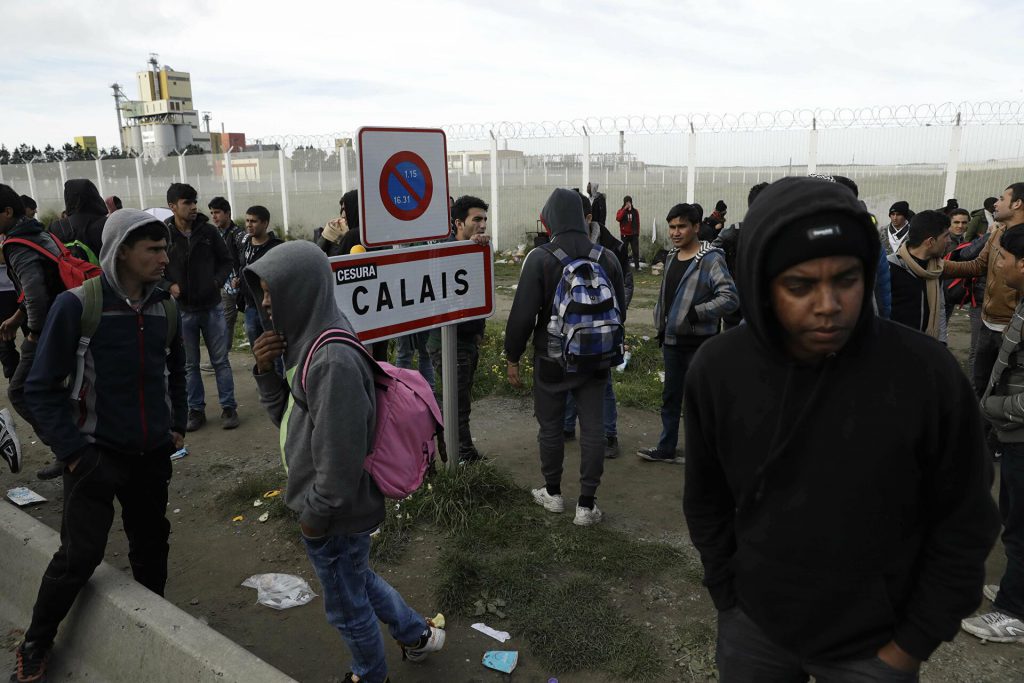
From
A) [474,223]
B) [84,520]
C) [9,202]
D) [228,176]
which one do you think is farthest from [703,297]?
[228,176]

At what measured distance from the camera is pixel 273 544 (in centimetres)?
413

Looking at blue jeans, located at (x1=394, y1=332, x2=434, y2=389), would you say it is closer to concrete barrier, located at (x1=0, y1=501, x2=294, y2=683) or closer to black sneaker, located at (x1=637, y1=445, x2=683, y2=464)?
black sneaker, located at (x1=637, y1=445, x2=683, y2=464)

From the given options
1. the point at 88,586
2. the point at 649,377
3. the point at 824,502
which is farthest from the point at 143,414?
the point at 649,377

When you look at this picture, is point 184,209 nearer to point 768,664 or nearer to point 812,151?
point 768,664

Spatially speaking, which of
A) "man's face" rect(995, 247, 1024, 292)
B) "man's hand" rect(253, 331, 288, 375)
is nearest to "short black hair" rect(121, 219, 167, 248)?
"man's hand" rect(253, 331, 288, 375)

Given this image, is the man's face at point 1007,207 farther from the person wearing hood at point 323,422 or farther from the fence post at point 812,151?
the fence post at point 812,151

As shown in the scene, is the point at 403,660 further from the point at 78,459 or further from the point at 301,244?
the point at 301,244

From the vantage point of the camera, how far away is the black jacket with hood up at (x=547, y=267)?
13.4 ft

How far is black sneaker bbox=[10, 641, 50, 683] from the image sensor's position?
9.61 feet

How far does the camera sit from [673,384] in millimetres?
5074

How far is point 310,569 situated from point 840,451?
3144 millimetres

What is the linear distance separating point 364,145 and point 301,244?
5.05 feet

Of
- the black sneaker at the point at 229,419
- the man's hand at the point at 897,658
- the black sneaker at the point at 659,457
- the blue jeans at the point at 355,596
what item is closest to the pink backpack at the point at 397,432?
the blue jeans at the point at 355,596

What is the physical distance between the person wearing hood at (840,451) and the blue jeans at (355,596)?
1.47 metres
